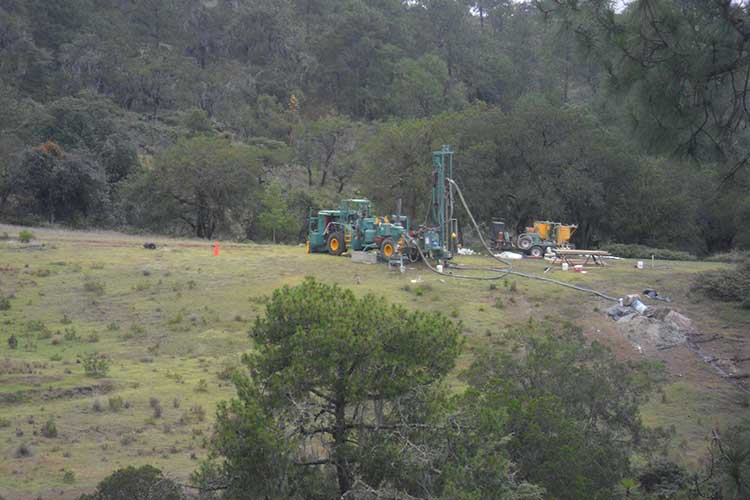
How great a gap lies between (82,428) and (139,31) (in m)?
69.6

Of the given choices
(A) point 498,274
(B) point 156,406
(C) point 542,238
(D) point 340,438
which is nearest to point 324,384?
(D) point 340,438

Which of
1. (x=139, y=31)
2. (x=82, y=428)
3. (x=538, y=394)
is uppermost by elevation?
(x=139, y=31)

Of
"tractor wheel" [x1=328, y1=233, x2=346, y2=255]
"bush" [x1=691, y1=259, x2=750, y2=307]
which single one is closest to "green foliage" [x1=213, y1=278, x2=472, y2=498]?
"bush" [x1=691, y1=259, x2=750, y2=307]

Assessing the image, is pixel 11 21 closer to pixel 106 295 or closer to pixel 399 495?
pixel 106 295

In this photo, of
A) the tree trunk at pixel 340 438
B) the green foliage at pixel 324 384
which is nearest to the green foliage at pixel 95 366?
the green foliage at pixel 324 384

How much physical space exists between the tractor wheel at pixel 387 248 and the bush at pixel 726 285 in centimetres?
943

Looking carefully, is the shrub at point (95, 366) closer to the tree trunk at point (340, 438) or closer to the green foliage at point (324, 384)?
the green foliage at point (324, 384)

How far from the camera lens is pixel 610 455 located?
12.2 metres

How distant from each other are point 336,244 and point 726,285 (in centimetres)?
1275

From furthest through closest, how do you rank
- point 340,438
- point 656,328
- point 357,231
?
point 357,231
point 656,328
point 340,438

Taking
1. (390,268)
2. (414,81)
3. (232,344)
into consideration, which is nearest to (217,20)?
(414,81)

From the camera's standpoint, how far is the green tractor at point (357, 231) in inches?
1136

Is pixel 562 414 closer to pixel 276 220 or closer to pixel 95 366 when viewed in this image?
pixel 95 366

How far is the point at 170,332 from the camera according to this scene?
21969mm
